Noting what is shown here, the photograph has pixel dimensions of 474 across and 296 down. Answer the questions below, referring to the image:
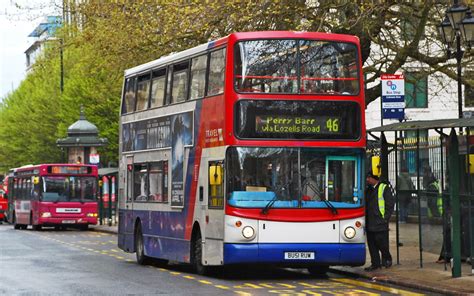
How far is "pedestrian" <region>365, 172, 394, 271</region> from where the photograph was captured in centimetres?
2223

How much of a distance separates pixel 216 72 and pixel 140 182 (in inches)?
223

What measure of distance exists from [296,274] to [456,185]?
4575 millimetres

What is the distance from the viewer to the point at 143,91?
26.3 m

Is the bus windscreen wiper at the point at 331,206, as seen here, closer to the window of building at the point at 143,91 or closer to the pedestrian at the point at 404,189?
the pedestrian at the point at 404,189

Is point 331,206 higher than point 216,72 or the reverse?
the reverse

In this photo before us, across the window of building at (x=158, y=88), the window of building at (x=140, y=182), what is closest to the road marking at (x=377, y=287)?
the window of building at (x=158, y=88)

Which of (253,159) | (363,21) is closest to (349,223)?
(253,159)

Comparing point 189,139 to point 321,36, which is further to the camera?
point 189,139

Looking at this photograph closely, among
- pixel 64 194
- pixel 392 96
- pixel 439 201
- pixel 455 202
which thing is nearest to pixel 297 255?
pixel 455 202

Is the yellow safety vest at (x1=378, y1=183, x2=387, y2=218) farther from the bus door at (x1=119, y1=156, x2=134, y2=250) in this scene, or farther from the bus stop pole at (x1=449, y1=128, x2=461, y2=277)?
the bus door at (x1=119, y1=156, x2=134, y2=250)

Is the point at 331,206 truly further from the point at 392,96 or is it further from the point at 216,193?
the point at 392,96

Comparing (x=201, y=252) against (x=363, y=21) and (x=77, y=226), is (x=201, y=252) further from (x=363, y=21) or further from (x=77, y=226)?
(x=77, y=226)

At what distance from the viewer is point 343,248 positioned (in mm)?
20734

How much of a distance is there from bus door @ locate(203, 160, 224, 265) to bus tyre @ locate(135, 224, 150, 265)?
4826 mm
